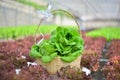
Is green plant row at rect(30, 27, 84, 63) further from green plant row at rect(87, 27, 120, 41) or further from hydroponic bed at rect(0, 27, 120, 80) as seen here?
green plant row at rect(87, 27, 120, 41)

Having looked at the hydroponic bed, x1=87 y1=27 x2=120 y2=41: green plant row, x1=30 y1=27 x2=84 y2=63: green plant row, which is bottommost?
x1=87 y1=27 x2=120 y2=41: green plant row

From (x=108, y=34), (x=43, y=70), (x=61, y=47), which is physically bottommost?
(x=108, y=34)

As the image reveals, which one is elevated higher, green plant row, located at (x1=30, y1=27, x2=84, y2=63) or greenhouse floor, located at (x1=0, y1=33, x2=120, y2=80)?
green plant row, located at (x1=30, y1=27, x2=84, y2=63)

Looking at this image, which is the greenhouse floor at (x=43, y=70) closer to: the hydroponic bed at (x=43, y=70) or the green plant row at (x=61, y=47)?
the hydroponic bed at (x=43, y=70)

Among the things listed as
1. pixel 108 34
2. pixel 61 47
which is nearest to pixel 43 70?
pixel 61 47

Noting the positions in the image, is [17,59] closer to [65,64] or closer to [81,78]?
[65,64]

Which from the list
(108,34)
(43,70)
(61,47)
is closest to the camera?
(43,70)

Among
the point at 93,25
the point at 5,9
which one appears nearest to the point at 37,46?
the point at 5,9

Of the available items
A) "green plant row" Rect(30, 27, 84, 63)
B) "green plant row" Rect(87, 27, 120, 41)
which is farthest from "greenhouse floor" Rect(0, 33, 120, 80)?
"green plant row" Rect(87, 27, 120, 41)

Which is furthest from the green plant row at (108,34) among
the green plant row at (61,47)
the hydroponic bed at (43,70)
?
the green plant row at (61,47)

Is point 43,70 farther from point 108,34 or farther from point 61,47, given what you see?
point 108,34
